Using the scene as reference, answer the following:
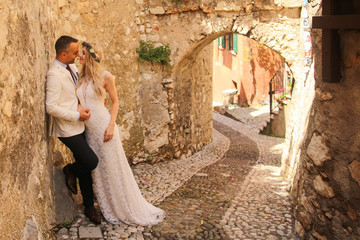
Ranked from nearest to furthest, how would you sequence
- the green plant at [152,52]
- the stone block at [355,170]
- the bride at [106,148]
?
the stone block at [355,170], the bride at [106,148], the green plant at [152,52]

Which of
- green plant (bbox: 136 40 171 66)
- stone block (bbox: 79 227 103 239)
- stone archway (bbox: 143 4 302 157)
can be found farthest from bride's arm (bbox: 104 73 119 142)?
stone archway (bbox: 143 4 302 157)

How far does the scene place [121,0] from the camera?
5.99 meters

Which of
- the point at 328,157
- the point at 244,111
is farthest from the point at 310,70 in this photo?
the point at 244,111

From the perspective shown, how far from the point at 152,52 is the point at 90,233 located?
3.57 metres

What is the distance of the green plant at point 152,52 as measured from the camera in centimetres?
628

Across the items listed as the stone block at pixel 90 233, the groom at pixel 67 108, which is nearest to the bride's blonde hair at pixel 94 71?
the groom at pixel 67 108

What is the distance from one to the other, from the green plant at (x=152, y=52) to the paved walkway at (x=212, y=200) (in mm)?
1714

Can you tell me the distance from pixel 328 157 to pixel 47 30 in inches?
108

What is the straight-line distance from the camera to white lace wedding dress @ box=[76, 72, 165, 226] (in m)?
3.55

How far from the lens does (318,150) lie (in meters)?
3.21

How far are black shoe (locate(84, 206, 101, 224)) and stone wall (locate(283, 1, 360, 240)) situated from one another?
5.98 feet

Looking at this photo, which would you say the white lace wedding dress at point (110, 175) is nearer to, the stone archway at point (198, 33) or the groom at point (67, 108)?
the groom at point (67, 108)

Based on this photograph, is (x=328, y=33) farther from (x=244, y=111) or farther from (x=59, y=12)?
(x=244, y=111)

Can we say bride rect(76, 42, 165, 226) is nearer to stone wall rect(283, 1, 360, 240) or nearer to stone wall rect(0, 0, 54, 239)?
stone wall rect(0, 0, 54, 239)
